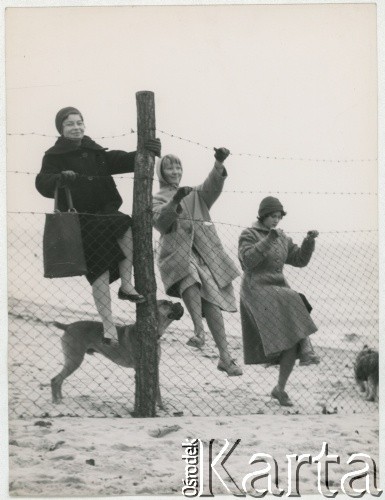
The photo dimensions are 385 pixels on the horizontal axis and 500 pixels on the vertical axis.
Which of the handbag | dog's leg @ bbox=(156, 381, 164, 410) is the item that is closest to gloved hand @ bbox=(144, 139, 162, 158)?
the handbag

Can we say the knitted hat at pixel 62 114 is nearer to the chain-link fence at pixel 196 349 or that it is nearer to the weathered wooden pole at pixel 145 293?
the weathered wooden pole at pixel 145 293

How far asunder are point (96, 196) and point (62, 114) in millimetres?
663

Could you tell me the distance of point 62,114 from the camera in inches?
387

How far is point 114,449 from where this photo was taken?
9352 millimetres

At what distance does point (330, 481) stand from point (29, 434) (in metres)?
2.20

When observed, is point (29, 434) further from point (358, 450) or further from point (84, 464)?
point (358, 450)

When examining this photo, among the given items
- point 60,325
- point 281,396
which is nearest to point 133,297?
point 60,325

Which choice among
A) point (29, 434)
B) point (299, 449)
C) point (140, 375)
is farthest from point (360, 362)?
point (29, 434)

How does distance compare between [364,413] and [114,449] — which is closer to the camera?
[114,449]

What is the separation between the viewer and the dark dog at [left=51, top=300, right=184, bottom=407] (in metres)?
9.70

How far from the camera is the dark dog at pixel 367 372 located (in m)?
10.2

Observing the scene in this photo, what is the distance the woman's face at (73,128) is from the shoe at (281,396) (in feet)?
7.96

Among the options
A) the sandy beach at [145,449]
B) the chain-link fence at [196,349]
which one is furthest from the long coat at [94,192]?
the sandy beach at [145,449]

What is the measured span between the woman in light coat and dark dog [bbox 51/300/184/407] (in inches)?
9.4
